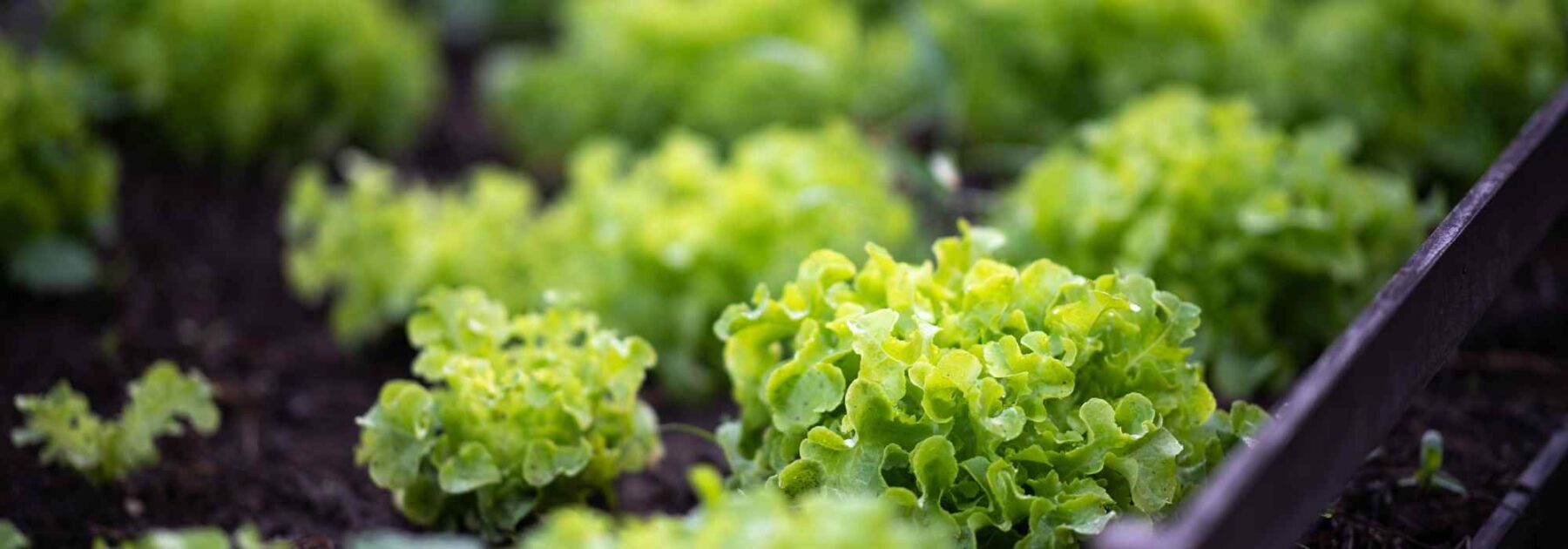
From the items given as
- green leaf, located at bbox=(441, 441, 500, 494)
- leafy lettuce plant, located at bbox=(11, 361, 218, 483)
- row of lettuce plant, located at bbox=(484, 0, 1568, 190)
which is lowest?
green leaf, located at bbox=(441, 441, 500, 494)

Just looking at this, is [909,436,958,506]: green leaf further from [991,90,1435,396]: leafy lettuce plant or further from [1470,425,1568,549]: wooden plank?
[991,90,1435,396]: leafy lettuce plant

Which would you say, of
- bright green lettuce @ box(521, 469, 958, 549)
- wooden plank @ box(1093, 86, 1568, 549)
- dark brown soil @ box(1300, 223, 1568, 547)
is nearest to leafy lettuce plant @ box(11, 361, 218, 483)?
bright green lettuce @ box(521, 469, 958, 549)

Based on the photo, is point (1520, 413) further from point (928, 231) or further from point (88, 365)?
point (88, 365)

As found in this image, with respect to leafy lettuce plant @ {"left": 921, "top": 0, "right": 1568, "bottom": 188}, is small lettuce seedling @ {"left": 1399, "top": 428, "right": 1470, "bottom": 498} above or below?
below

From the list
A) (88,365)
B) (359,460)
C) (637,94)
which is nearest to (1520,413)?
(359,460)

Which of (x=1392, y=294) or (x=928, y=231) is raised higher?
(x=928, y=231)

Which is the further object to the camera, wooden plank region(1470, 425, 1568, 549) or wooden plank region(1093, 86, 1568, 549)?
wooden plank region(1470, 425, 1568, 549)

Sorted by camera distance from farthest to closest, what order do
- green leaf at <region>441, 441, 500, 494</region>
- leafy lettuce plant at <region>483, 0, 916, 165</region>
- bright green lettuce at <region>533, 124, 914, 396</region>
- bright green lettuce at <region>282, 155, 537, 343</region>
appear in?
leafy lettuce plant at <region>483, 0, 916, 165</region> < bright green lettuce at <region>282, 155, 537, 343</region> < bright green lettuce at <region>533, 124, 914, 396</region> < green leaf at <region>441, 441, 500, 494</region>

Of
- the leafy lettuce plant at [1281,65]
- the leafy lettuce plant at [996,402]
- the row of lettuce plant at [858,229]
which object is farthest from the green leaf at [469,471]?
the leafy lettuce plant at [1281,65]
